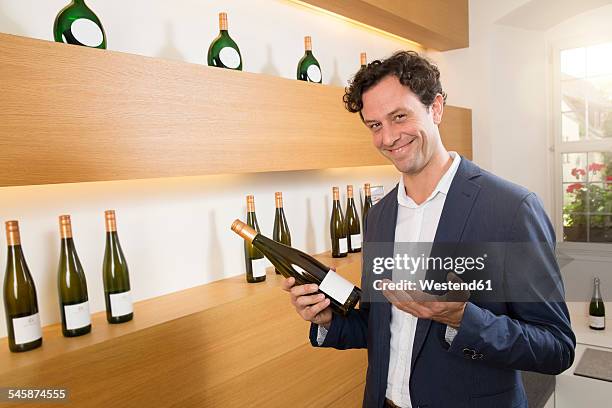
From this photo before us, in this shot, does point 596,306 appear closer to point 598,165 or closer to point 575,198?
point 575,198

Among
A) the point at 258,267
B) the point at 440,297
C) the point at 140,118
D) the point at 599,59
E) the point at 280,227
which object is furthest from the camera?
the point at 599,59

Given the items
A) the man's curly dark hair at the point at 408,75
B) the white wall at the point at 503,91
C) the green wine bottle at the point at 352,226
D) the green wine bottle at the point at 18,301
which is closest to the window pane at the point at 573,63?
the white wall at the point at 503,91

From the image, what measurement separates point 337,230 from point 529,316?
116 centimetres

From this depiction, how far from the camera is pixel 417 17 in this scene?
2.17 m

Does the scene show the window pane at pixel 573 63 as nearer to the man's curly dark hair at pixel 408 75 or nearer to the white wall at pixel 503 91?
the white wall at pixel 503 91

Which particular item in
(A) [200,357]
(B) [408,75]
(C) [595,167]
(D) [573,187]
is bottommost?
(A) [200,357]

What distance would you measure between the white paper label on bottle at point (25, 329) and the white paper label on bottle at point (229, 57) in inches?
32.4

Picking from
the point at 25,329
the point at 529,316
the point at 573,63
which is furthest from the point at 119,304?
the point at 573,63

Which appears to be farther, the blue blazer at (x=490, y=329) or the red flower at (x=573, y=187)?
the red flower at (x=573, y=187)

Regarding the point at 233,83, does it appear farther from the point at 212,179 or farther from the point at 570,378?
the point at 570,378

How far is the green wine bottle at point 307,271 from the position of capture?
39.0 inches

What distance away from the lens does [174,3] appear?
1.37 m

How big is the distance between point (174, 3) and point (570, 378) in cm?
199

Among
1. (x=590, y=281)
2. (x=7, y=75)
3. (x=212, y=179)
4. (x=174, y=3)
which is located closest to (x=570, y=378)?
(x=590, y=281)
